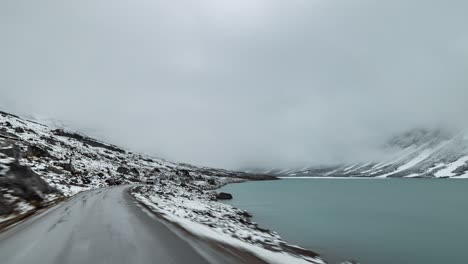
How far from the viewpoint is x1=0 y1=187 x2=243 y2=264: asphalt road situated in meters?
9.93

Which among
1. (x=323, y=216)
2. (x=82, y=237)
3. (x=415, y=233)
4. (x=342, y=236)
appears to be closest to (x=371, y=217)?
(x=323, y=216)

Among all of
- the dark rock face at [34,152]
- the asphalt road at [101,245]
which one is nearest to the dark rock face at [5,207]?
the asphalt road at [101,245]

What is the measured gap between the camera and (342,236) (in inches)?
1255

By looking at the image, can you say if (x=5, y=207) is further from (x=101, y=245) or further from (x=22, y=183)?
(x=101, y=245)

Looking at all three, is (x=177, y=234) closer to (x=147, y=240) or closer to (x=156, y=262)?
(x=147, y=240)

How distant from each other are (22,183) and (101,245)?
20232 mm

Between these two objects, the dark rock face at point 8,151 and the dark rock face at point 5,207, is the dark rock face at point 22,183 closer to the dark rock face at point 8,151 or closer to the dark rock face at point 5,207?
the dark rock face at point 5,207

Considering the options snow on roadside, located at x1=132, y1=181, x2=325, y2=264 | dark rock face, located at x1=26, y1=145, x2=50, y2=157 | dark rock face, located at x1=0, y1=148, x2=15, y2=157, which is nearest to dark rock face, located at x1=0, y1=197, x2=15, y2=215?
dark rock face, located at x1=0, y1=148, x2=15, y2=157

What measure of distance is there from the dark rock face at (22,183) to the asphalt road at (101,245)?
10137mm

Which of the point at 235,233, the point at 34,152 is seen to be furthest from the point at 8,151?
the point at 34,152

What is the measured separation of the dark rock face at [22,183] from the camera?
2577cm

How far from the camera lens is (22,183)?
27.4 m

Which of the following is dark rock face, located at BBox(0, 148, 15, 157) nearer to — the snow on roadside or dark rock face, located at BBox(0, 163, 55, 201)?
dark rock face, located at BBox(0, 163, 55, 201)

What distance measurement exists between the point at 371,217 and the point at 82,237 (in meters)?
42.6
